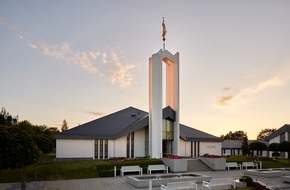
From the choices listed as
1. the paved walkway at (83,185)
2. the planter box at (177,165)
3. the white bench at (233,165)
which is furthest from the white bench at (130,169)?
the white bench at (233,165)

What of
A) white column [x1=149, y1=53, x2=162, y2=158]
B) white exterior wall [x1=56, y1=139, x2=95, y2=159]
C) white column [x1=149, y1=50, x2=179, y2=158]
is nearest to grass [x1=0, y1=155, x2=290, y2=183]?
white column [x1=149, y1=53, x2=162, y2=158]

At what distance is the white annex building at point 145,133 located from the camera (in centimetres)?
2867

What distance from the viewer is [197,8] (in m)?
21.6

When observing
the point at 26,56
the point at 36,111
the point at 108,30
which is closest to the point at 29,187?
the point at 26,56

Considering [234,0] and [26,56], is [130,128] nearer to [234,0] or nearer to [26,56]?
[26,56]

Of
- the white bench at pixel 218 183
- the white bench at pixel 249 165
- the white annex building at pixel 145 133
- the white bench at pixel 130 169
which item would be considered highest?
the white annex building at pixel 145 133

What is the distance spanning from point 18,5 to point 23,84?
780 centimetres

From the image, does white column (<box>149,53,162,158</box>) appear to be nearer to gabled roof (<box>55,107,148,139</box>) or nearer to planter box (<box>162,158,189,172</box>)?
gabled roof (<box>55,107,148,139</box>)

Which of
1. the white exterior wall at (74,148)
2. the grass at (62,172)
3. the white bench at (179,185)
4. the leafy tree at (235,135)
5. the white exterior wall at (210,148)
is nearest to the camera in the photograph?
the white bench at (179,185)

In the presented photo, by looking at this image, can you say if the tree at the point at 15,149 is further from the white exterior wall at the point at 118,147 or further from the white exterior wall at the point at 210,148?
the white exterior wall at the point at 210,148

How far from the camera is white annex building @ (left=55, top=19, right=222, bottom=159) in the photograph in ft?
94.1

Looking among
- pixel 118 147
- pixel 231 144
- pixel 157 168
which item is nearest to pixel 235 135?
pixel 231 144

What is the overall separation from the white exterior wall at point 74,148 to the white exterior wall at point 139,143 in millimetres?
4684

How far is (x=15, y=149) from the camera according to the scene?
12.6 m
